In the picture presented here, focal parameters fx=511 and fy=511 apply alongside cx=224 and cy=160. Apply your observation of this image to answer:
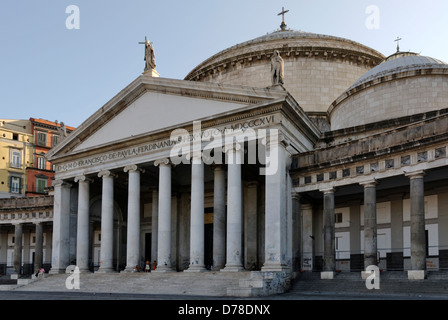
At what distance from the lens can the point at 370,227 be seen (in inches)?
906

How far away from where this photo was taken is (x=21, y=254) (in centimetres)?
4169

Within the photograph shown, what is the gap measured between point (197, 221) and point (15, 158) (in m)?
36.7

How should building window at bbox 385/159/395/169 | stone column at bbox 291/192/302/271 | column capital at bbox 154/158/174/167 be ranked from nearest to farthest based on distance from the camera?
1. building window at bbox 385/159/395/169
2. stone column at bbox 291/192/302/271
3. column capital at bbox 154/158/174/167

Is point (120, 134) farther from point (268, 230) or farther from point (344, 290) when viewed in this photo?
point (344, 290)

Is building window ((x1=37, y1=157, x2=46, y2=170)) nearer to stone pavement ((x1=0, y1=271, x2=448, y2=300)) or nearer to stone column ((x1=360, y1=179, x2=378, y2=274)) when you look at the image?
stone pavement ((x1=0, y1=271, x2=448, y2=300))

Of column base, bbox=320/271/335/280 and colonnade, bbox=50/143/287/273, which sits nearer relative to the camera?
column base, bbox=320/271/335/280

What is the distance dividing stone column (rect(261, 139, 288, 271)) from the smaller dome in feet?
31.6

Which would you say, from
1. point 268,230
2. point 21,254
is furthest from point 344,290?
point 21,254

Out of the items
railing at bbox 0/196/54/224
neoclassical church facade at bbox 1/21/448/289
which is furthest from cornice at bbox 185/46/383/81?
railing at bbox 0/196/54/224

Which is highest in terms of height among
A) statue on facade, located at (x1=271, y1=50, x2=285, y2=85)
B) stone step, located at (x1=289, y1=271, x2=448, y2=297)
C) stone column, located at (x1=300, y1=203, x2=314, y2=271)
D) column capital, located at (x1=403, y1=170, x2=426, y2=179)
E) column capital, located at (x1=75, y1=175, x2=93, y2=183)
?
statue on facade, located at (x1=271, y1=50, x2=285, y2=85)

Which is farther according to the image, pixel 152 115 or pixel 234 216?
pixel 152 115

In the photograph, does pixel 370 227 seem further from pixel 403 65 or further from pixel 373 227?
pixel 403 65

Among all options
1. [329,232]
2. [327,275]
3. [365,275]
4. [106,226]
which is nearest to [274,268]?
[327,275]

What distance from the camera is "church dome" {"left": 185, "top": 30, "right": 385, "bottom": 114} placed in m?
38.3
